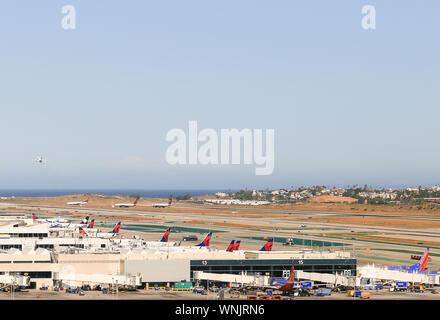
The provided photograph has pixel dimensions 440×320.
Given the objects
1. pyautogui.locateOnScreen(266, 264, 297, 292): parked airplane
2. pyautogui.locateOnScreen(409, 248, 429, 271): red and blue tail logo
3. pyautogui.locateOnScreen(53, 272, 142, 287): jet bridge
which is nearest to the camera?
pyautogui.locateOnScreen(266, 264, 297, 292): parked airplane

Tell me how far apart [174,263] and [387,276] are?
3390 centimetres

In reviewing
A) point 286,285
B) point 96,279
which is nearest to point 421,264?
point 286,285

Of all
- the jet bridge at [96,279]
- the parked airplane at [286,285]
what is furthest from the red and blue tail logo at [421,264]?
the jet bridge at [96,279]

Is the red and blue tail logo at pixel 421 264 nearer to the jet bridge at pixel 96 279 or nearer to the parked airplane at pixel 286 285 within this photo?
the parked airplane at pixel 286 285

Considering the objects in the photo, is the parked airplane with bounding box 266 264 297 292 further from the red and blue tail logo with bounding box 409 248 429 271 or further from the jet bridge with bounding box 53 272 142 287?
the red and blue tail logo with bounding box 409 248 429 271

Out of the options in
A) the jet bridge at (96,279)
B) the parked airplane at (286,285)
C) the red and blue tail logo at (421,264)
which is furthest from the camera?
the red and blue tail logo at (421,264)

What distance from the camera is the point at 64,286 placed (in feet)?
348

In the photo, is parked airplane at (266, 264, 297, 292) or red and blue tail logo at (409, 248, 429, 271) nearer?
parked airplane at (266, 264, 297, 292)

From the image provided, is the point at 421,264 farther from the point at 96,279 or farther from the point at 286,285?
the point at 96,279

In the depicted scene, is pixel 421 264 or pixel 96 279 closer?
pixel 96 279

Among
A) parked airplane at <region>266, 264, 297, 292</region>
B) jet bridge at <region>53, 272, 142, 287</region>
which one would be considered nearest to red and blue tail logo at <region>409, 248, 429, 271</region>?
parked airplane at <region>266, 264, 297, 292</region>
